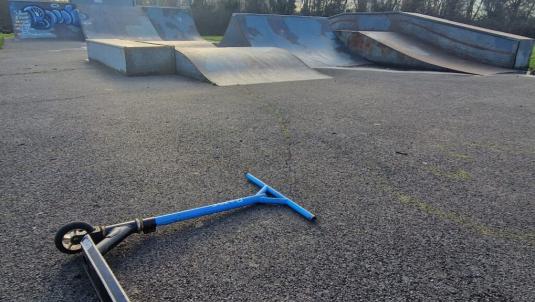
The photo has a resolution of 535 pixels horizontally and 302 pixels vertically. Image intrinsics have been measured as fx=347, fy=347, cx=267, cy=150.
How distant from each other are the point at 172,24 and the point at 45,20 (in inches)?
301

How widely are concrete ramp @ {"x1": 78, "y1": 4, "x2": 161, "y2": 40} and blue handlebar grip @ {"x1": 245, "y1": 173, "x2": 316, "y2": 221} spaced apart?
18.1 m

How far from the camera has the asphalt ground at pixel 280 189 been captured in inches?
89.9

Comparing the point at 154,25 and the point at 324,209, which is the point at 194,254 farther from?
the point at 154,25

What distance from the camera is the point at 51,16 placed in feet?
A: 69.8

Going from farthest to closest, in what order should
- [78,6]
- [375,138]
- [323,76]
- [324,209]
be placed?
[78,6] < [323,76] < [375,138] < [324,209]

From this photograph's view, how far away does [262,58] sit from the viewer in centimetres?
1105

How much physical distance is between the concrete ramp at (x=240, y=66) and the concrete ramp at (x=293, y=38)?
283 cm

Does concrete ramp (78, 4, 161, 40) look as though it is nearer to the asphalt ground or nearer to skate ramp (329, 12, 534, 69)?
skate ramp (329, 12, 534, 69)

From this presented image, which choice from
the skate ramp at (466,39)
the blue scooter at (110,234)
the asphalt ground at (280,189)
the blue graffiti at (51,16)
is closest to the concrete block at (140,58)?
the asphalt ground at (280,189)

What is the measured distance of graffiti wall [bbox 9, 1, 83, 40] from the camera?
2041 centimetres

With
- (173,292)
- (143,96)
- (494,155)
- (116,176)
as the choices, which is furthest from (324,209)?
(143,96)

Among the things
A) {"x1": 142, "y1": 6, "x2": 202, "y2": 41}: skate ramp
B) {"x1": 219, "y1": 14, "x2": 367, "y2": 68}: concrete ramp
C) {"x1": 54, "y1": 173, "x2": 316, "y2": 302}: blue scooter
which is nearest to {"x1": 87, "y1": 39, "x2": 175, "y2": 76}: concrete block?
{"x1": 219, "y1": 14, "x2": 367, "y2": 68}: concrete ramp

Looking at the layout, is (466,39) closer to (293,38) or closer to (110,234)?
(293,38)

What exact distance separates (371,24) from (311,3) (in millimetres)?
16103
